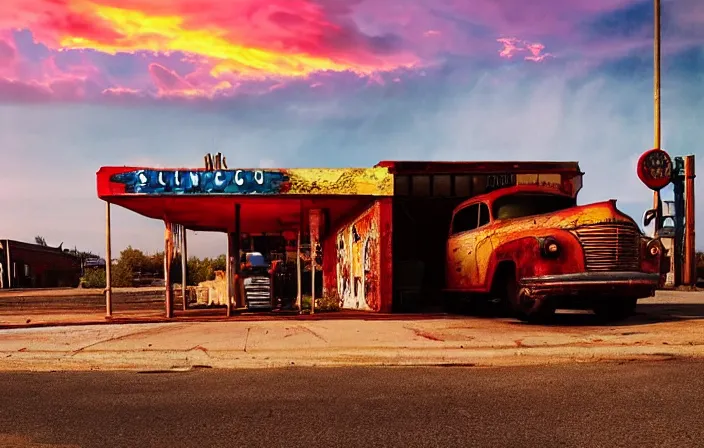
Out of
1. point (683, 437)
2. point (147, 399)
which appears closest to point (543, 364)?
point (683, 437)

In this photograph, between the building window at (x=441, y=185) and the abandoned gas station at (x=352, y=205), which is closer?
the abandoned gas station at (x=352, y=205)

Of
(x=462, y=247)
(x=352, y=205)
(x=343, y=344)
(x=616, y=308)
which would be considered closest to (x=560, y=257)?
(x=616, y=308)

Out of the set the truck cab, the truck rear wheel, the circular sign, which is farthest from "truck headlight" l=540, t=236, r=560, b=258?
the circular sign

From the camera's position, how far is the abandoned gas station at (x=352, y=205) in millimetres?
13305

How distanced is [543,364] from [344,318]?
5.56 m

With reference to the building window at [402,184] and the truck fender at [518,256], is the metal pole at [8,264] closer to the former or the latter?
the building window at [402,184]

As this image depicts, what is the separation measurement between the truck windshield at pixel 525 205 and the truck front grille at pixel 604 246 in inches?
73.6

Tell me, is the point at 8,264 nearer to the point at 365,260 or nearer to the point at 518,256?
the point at 365,260

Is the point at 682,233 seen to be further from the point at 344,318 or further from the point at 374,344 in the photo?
the point at 374,344

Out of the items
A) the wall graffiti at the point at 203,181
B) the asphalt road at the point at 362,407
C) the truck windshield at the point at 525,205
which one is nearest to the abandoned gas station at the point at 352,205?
the wall graffiti at the point at 203,181

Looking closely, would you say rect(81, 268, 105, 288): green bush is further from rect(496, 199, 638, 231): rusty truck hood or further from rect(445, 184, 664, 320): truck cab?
rect(496, 199, 638, 231): rusty truck hood

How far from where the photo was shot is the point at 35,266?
4994 centimetres

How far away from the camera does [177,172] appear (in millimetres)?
13250

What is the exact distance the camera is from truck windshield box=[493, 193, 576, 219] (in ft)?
39.5
